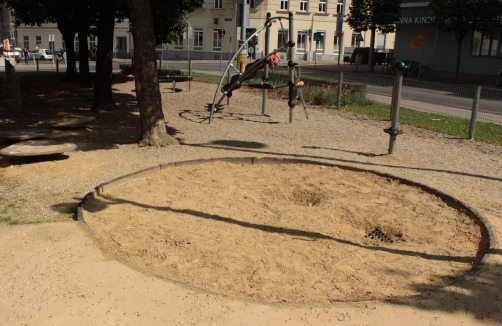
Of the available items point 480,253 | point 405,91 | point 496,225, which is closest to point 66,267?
point 480,253

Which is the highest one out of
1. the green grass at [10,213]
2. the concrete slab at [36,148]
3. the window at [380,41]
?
the window at [380,41]

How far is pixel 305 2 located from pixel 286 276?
56.7 m

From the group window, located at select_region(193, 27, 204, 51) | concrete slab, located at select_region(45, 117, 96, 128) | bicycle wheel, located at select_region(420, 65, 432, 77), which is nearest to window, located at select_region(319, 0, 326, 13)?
window, located at select_region(193, 27, 204, 51)

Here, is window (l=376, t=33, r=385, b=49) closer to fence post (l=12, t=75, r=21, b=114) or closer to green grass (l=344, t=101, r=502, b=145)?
green grass (l=344, t=101, r=502, b=145)

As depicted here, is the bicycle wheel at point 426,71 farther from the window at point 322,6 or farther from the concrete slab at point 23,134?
the concrete slab at point 23,134

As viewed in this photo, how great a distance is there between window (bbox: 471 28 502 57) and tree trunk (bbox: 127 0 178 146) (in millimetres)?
28201

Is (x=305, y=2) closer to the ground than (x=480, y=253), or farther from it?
farther from it

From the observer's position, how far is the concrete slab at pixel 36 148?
27.7ft

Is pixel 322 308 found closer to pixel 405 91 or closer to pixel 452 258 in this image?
pixel 452 258

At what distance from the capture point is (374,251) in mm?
5621

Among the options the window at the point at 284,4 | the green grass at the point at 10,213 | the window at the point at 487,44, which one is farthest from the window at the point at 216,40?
Answer: the green grass at the point at 10,213

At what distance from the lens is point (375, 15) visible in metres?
37.7

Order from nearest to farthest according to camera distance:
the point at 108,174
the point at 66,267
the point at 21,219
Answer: the point at 66,267 → the point at 21,219 → the point at 108,174

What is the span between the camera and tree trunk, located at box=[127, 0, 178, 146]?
32.0ft
